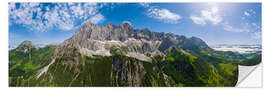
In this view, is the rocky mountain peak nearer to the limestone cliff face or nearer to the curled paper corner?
the limestone cliff face

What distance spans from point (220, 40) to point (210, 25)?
3.52ft

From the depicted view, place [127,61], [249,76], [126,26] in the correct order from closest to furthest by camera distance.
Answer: [249,76] → [126,26] → [127,61]

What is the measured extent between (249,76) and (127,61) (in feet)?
22.9

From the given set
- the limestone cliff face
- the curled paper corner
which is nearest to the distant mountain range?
the limestone cliff face

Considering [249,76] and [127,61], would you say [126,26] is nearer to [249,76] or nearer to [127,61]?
[127,61]

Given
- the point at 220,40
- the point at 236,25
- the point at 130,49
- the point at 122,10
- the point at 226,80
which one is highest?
the point at 122,10

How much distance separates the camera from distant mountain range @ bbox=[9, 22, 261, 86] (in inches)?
223

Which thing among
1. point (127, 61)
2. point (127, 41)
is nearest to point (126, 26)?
point (127, 41)

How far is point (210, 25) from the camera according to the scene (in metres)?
5.80

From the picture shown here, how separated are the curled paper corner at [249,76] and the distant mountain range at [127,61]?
253mm

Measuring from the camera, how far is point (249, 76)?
5.32 m

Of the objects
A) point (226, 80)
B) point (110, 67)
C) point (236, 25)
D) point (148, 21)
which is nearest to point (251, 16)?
point (236, 25)

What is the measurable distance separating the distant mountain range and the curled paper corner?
0.83 feet
